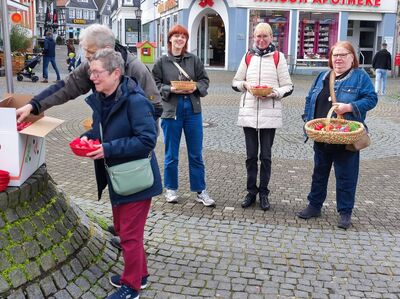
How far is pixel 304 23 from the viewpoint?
2738 cm

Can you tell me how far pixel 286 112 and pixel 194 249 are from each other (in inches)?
365

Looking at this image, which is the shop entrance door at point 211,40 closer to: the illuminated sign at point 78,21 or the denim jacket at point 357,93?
the denim jacket at point 357,93

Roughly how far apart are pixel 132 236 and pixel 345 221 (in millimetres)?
2684

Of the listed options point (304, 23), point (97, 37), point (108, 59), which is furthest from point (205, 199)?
point (304, 23)

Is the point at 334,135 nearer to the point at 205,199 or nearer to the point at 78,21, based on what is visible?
the point at 205,199

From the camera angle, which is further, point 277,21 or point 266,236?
point 277,21

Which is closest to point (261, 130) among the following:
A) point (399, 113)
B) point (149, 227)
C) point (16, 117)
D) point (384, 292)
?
point (149, 227)

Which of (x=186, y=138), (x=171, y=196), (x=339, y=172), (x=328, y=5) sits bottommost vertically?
(x=171, y=196)

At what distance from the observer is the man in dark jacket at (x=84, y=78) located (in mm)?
3625

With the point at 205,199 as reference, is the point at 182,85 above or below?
above

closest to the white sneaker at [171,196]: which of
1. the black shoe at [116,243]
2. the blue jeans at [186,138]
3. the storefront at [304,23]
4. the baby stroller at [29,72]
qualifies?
the blue jeans at [186,138]

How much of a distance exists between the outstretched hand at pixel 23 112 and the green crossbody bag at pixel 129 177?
2.39ft

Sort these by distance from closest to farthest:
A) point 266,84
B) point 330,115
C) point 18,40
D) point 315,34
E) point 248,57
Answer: point 330,115
point 266,84
point 248,57
point 18,40
point 315,34

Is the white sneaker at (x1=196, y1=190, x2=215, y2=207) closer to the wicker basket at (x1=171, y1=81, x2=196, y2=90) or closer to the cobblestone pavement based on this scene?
the cobblestone pavement
